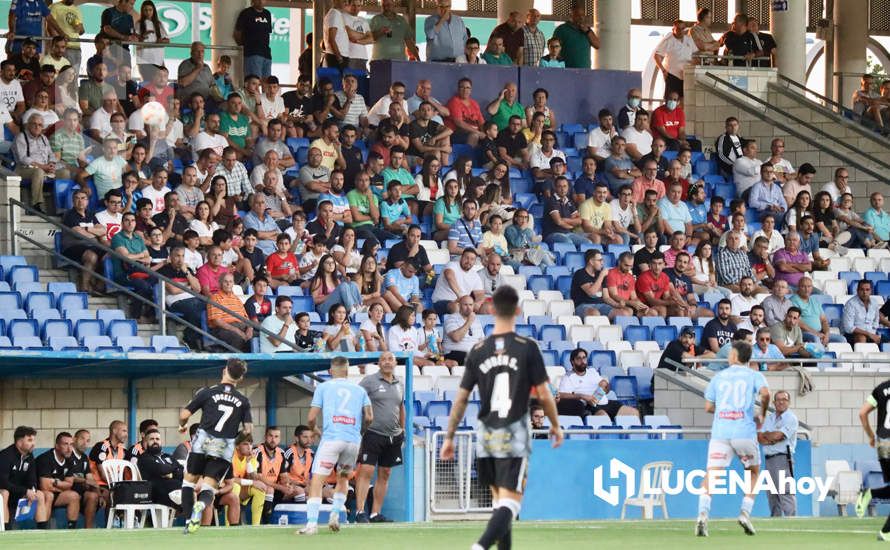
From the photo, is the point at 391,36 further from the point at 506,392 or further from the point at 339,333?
the point at 506,392

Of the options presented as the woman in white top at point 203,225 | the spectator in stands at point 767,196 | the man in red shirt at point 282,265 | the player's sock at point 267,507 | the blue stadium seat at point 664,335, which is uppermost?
the spectator in stands at point 767,196

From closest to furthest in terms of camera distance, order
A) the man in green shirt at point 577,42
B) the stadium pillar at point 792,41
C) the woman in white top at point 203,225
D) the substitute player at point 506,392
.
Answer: the substitute player at point 506,392, the woman in white top at point 203,225, the man in green shirt at point 577,42, the stadium pillar at point 792,41

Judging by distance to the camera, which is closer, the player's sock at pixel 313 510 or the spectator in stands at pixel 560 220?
the player's sock at pixel 313 510

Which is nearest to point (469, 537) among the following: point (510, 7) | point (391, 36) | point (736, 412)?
point (736, 412)

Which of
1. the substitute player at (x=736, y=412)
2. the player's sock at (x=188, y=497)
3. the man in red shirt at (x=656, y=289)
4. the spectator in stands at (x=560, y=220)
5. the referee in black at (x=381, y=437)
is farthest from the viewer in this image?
the spectator in stands at (x=560, y=220)

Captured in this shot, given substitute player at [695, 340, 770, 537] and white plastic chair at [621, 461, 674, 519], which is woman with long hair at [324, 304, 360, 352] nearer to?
white plastic chair at [621, 461, 674, 519]

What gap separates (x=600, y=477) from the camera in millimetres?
19844

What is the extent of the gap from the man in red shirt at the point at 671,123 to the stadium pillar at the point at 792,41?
10.6 feet

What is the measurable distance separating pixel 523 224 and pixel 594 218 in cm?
133

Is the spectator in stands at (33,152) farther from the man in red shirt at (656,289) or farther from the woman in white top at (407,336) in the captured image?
the man in red shirt at (656,289)

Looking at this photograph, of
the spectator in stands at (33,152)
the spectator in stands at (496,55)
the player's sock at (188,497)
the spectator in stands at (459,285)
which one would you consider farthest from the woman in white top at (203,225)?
the spectator in stands at (496,55)

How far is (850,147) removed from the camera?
1121 inches

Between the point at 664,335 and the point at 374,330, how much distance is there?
4.56 meters

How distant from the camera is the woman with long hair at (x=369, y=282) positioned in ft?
70.9
